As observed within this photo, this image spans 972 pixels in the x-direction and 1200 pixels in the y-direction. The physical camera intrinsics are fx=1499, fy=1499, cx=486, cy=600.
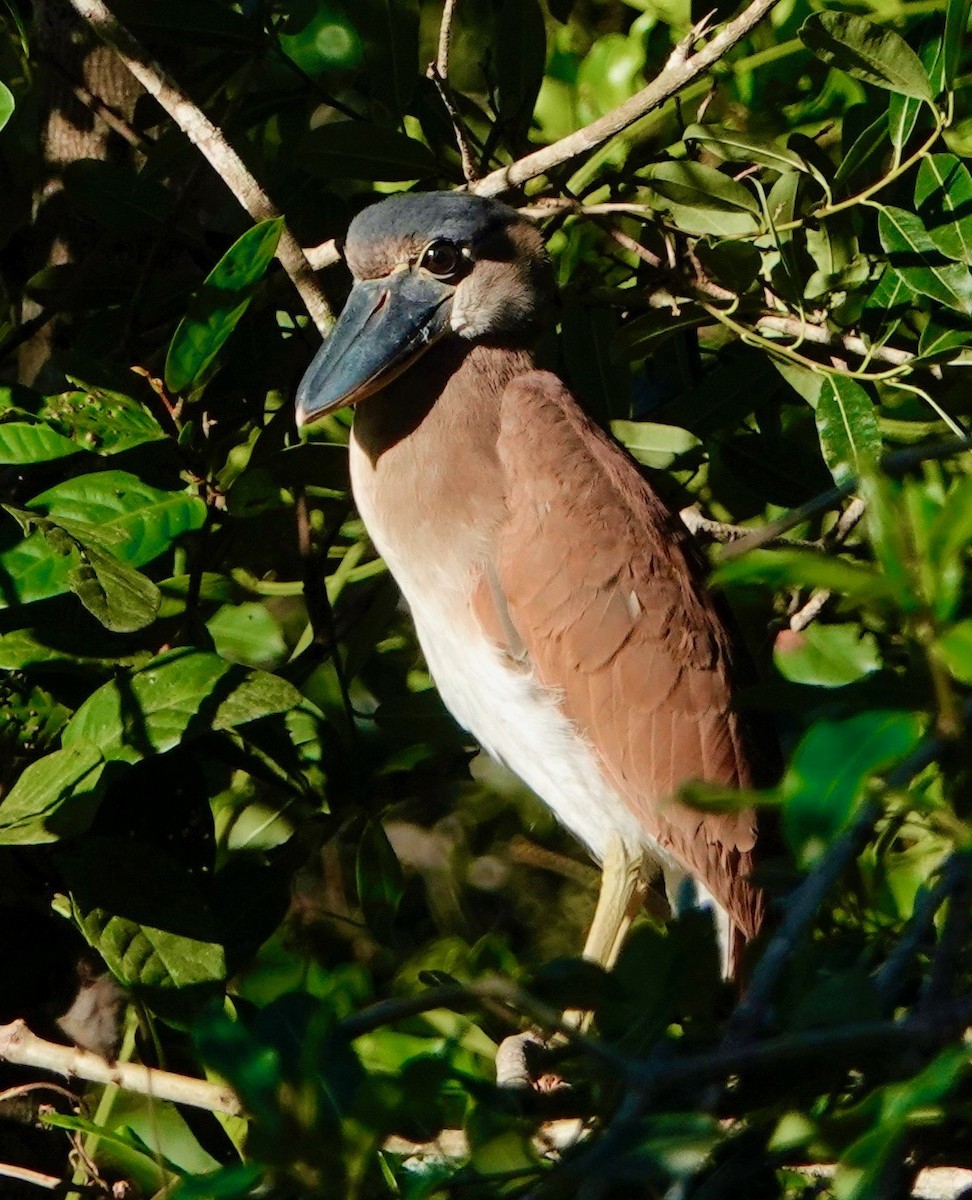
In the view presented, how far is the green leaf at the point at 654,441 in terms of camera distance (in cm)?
236

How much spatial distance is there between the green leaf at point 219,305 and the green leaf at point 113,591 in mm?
322

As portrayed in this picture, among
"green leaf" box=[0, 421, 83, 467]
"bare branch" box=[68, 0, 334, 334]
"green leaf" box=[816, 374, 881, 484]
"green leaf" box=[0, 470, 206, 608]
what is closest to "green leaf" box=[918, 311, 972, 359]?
"green leaf" box=[816, 374, 881, 484]

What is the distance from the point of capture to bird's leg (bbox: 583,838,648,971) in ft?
8.13

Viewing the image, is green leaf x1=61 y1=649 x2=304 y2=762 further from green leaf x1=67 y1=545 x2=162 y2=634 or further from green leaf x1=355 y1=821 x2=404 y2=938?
green leaf x1=355 y1=821 x2=404 y2=938

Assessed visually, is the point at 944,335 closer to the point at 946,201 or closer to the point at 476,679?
the point at 946,201

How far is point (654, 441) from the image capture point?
7.92 ft

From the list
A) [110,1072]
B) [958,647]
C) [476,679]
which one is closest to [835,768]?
[958,647]

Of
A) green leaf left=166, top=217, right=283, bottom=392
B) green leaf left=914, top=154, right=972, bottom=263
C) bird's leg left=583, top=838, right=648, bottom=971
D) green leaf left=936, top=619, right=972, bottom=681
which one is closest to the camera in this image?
green leaf left=936, top=619, right=972, bottom=681

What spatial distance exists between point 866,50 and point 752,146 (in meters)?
0.21

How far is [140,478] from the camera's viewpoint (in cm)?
194

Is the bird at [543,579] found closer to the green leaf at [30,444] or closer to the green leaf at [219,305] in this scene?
the green leaf at [219,305]

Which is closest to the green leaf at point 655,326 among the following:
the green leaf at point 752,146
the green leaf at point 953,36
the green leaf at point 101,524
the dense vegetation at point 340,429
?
the dense vegetation at point 340,429

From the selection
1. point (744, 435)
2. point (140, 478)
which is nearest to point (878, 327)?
point (744, 435)

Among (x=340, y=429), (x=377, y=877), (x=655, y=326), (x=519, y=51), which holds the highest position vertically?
(x=519, y=51)
